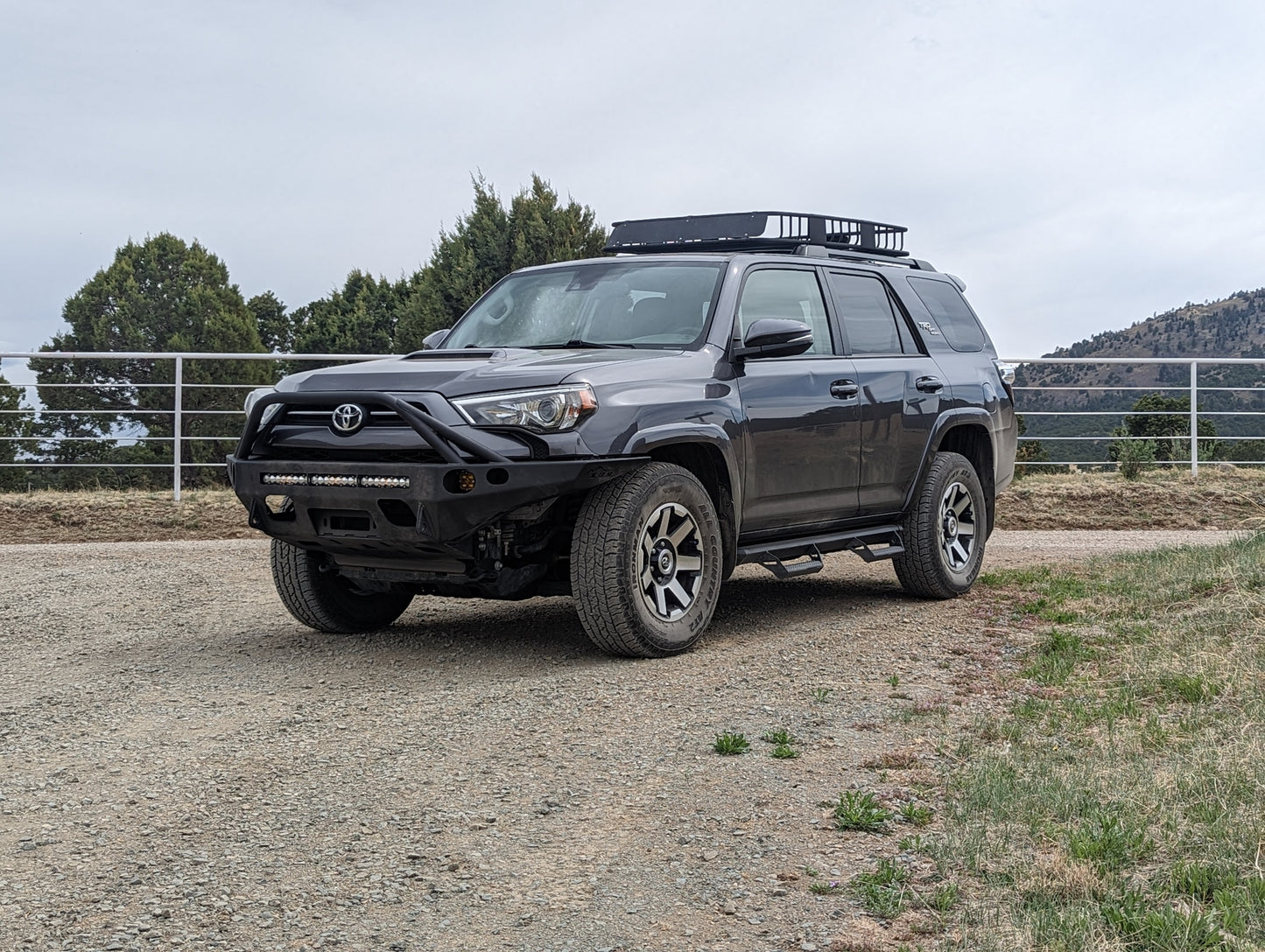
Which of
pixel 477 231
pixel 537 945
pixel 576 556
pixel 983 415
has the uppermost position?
pixel 477 231

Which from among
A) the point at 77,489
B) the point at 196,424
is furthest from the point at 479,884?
the point at 196,424

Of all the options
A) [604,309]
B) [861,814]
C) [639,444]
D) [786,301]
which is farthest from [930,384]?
[861,814]

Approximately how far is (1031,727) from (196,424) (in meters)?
35.8

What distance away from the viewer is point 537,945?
3.40 meters

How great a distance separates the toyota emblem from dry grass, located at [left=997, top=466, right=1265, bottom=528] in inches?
402

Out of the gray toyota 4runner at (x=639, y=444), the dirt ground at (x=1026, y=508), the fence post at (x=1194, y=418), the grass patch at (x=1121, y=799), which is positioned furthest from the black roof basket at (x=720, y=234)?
the fence post at (x=1194, y=418)

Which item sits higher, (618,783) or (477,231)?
(477,231)

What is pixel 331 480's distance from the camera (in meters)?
6.36

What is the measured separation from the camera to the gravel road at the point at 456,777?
3.61 metres

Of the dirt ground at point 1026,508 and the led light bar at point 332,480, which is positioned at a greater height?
the led light bar at point 332,480

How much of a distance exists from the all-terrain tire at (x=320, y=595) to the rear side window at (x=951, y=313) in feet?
13.0

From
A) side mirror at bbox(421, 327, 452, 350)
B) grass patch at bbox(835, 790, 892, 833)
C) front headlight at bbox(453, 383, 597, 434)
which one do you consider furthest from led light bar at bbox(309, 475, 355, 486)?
grass patch at bbox(835, 790, 892, 833)

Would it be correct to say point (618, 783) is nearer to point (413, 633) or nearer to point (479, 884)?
point (479, 884)

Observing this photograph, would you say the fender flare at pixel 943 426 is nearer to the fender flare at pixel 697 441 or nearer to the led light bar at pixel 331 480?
the fender flare at pixel 697 441
